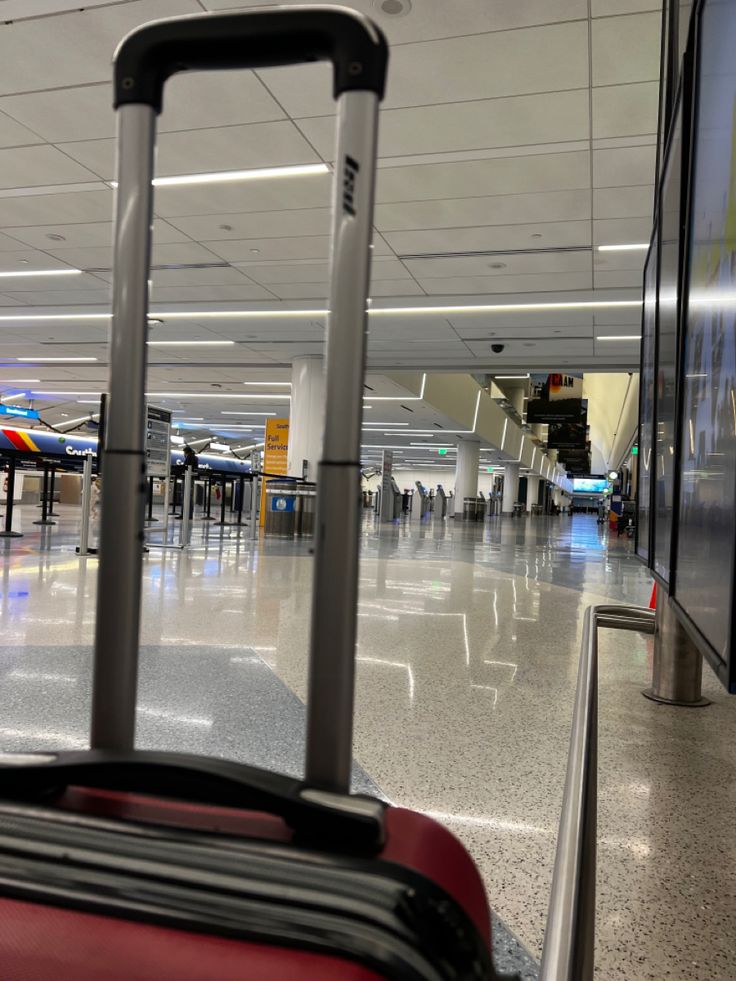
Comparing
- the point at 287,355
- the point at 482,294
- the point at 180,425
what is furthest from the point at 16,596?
the point at 180,425

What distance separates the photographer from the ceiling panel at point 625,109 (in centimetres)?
441

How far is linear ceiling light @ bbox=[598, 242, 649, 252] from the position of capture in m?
7.02

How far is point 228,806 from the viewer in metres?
0.50

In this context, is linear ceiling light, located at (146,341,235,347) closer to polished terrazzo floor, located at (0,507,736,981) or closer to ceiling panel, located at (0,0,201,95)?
polished terrazzo floor, located at (0,507,736,981)

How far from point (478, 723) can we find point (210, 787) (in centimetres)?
241

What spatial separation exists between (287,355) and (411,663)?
1074 centimetres

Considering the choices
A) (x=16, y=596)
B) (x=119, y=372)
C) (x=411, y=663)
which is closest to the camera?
(x=119, y=372)

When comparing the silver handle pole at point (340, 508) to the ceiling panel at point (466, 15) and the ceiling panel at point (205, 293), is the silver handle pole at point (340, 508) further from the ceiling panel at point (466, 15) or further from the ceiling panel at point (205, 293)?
the ceiling panel at point (205, 293)

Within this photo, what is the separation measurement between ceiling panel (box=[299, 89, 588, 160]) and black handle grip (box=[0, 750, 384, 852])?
501 cm

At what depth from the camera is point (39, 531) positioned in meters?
11.9

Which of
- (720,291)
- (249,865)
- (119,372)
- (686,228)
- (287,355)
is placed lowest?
(249,865)

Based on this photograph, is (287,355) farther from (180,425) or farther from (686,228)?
(180,425)

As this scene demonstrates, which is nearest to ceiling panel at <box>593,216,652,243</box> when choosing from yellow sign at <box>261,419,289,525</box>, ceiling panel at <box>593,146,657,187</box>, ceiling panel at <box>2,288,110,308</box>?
ceiling panel at <box>593,146,657,187</box>

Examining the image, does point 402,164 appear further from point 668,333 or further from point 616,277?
point 668,333
